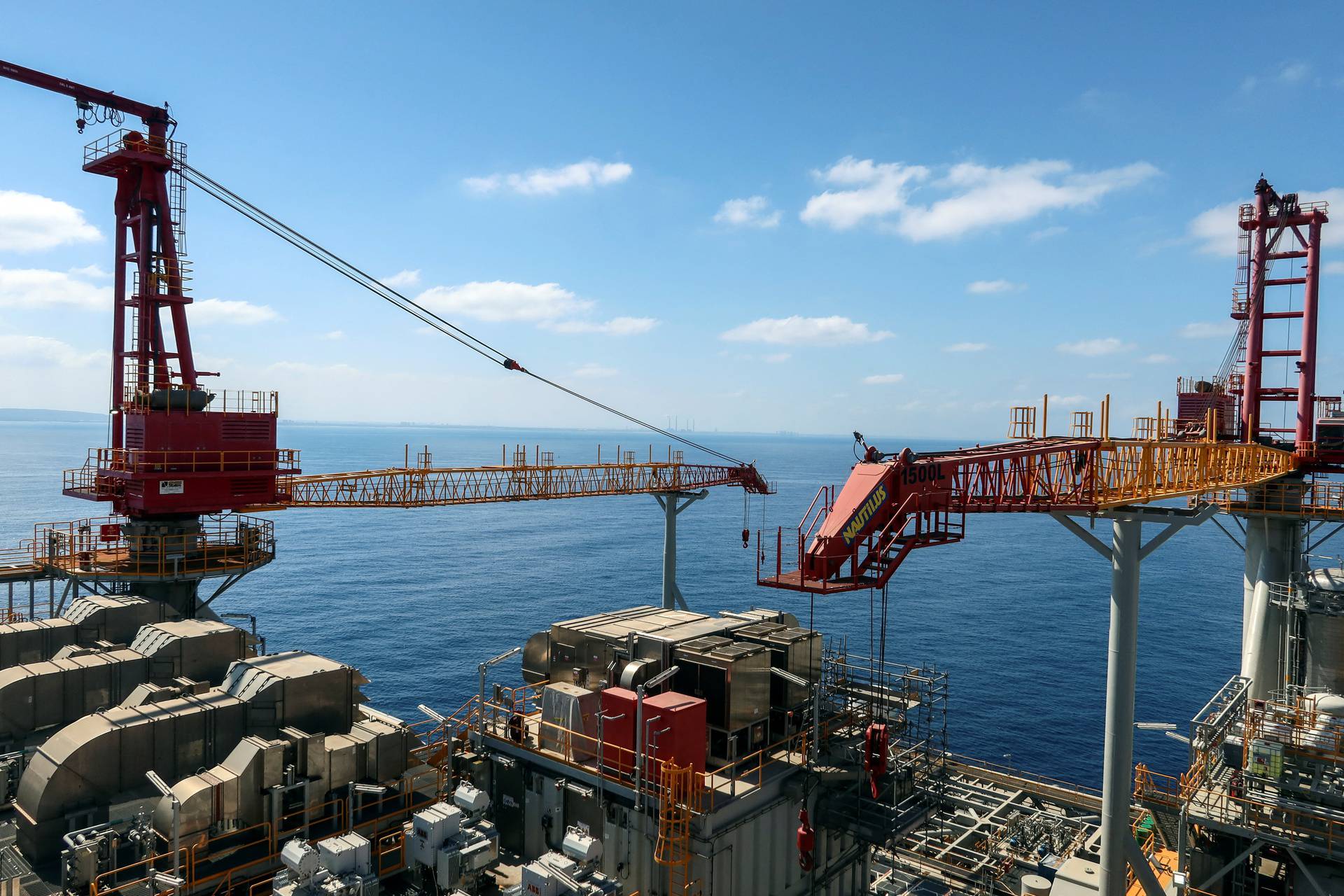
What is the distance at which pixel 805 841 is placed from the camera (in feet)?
Result: 63.5

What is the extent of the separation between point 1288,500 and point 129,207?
53.8m

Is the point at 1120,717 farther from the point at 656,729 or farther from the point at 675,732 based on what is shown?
Answer: the point at 656,729

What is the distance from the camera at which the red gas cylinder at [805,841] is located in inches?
762

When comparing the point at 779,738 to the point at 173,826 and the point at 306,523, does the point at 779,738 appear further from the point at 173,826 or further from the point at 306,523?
the point at 306,523

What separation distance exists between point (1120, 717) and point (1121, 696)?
1.76 feet

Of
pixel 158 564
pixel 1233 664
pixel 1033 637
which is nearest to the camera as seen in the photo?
pixel 158 564

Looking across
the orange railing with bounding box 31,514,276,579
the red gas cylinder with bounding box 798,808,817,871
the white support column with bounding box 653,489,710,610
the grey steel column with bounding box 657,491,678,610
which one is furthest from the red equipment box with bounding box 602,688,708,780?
the grey steel column with bounding box 657,491,678,610

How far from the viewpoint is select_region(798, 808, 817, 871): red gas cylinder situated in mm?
19344

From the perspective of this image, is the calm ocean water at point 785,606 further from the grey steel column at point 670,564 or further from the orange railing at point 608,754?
the orange railing at point 608,754

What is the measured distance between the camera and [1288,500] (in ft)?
127

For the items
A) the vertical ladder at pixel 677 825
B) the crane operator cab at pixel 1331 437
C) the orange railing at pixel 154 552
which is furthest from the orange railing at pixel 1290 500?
the orange railing at pixel 154 552

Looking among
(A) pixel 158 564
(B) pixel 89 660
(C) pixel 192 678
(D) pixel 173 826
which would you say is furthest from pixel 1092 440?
(A) pixel 158 564

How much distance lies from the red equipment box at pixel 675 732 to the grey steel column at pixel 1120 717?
37.1ft

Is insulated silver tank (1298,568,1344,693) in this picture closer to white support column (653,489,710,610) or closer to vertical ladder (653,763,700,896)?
vertical ladder (653,763,700,896)
